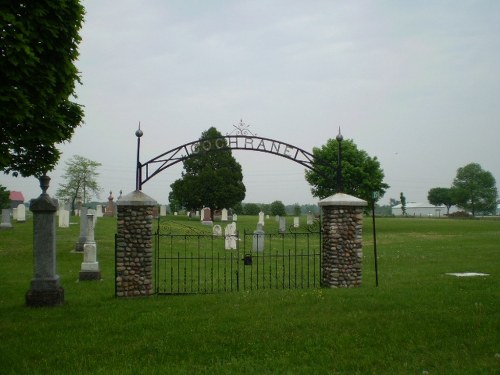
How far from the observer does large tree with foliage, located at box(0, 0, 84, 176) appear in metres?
6.96

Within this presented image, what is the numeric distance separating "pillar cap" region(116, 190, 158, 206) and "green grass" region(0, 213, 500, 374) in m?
2.15

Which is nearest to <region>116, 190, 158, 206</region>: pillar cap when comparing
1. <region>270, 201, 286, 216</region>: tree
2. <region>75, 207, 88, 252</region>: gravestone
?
<region>75, 207, 88, 252</region>: gravestone

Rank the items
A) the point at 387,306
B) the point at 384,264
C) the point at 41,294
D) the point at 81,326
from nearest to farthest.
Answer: the point at 81,326 < the point at 387,306 < the point at 41,294 < the point at 384,264

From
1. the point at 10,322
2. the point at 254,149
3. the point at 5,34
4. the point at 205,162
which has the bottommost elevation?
the point at 10,322

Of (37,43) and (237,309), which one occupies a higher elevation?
(37,43)

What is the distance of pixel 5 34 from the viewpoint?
Answer: 6.80m

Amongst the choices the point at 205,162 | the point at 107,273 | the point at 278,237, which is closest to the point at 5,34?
the point at 107,273

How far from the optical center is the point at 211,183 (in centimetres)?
4875

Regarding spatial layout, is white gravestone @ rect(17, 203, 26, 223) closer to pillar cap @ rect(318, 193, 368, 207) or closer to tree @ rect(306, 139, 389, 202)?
tree @ rect(306, 139, 389, 202)

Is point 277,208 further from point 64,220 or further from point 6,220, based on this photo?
point 6,220

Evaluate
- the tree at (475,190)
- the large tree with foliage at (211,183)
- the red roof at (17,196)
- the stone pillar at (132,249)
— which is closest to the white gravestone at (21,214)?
the large tree with foliage at (211,183)

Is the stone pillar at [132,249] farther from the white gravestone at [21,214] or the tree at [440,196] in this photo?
the tree at [440,196]

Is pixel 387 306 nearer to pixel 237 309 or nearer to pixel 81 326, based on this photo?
pixel 237 309

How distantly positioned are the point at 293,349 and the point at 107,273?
10.3 meters
